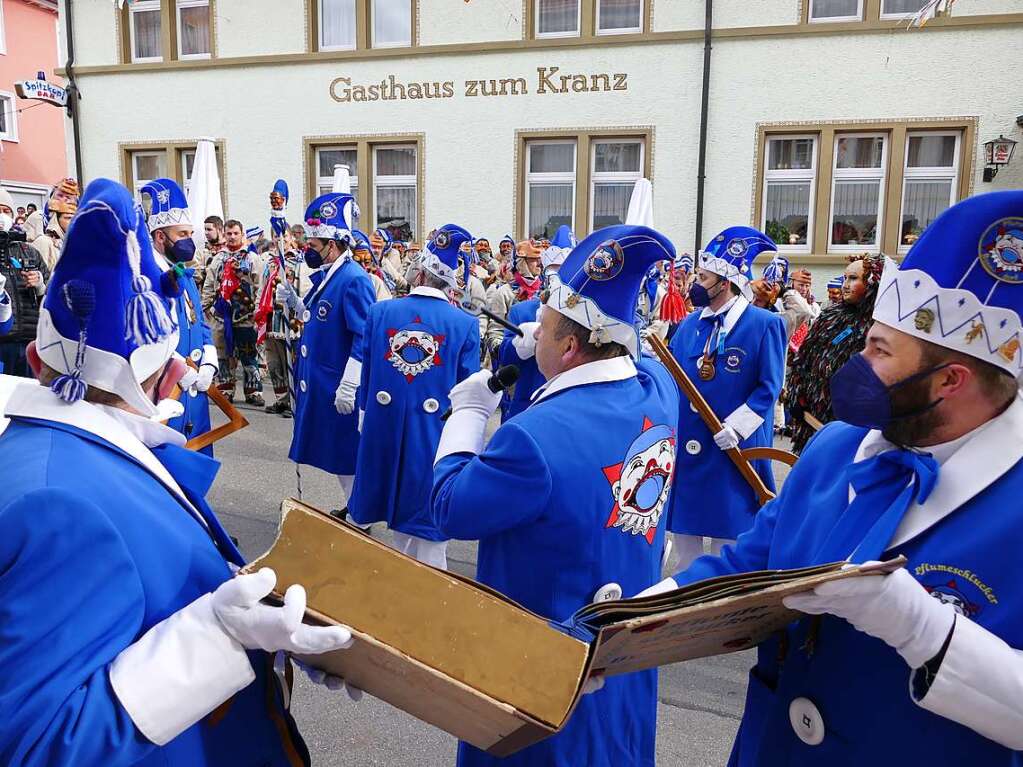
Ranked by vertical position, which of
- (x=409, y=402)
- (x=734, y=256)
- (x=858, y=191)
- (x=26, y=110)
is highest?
(x=26, y=110)

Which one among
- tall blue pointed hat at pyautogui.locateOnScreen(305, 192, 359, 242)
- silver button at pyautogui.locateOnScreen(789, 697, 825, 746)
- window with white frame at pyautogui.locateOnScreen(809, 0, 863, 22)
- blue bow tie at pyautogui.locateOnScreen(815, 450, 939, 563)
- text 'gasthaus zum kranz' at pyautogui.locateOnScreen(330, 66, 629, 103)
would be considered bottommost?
silver button at pyautogui.locateOnScreen(789, 697, 825, 746)

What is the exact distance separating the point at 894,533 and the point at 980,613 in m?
0.18

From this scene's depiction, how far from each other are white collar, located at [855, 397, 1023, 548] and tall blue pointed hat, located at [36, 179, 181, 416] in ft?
4.69

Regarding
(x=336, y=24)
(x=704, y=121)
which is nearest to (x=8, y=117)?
(x=336, y=24)

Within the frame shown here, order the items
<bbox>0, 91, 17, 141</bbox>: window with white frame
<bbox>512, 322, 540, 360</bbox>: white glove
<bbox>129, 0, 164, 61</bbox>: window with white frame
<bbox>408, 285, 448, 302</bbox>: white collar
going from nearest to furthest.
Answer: <bbox>512, 322, 540, 360</bbox>: white glove < <bbox>408, 285, 448, 302</bbox>: white collar < <bbox>129, 0, 164, 61</bbox>: window with white frame < <bbox>0, 91, 17, 141</bbox>: window with white frame

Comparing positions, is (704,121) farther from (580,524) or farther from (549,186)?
(580,524)

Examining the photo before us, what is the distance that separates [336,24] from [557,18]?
439 centimetres

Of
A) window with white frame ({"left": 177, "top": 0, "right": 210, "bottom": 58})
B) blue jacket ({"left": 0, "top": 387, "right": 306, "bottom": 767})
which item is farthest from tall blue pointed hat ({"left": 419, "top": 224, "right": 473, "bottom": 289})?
window with white frame ({"left": 177, "top": 0, "right": 210, "bottom": 58})

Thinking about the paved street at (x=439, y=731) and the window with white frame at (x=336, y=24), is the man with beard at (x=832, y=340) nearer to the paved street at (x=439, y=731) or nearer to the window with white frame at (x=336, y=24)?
the paved street at (x=439, y=731)

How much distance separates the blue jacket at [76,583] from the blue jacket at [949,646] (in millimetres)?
1186

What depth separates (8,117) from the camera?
26094 mm

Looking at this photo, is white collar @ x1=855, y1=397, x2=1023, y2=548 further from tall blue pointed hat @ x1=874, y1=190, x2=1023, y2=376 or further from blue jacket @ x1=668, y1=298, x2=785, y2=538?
blue jacket @ x1=668, y1=298, x2=785, y2=538

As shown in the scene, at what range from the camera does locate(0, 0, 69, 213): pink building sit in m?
25.7

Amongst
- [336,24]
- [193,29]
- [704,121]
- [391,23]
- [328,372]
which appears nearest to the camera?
[328,372]
